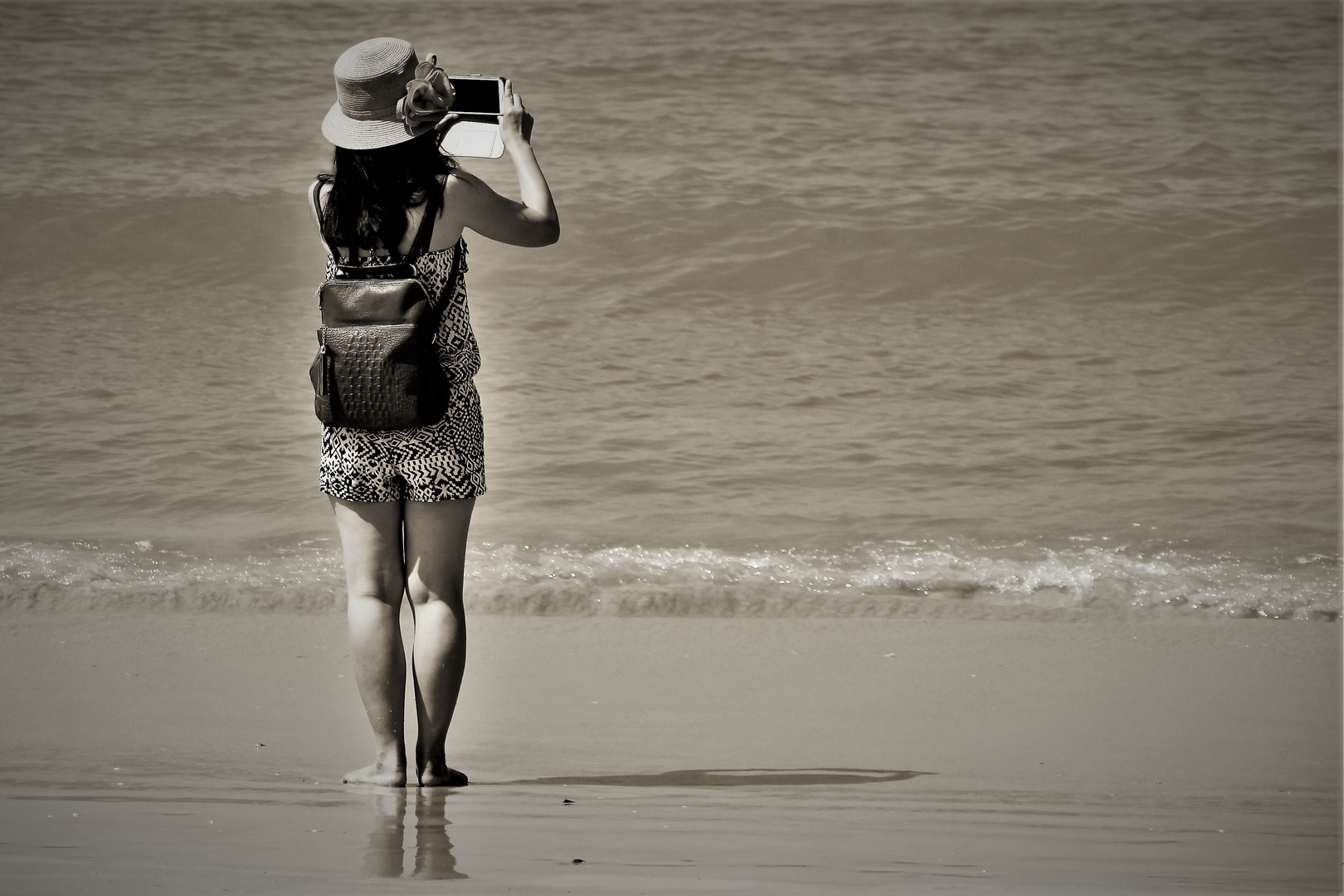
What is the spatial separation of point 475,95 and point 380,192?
0.26 metres

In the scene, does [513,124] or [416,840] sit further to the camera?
[513,124]

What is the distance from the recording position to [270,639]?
131 inches

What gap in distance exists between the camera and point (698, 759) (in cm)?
248

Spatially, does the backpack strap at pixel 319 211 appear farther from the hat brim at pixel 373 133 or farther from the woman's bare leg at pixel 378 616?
the woman's bare leg at pixel 378 616

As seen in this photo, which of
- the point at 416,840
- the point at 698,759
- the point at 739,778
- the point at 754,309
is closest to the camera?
the point at 416,840

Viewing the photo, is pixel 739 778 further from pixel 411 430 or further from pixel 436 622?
pixel 411 430

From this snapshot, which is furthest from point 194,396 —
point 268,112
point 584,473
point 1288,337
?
point 1288,337

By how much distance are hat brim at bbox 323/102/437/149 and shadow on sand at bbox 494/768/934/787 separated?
1097 mm

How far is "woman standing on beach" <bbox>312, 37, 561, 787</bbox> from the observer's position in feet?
6.82

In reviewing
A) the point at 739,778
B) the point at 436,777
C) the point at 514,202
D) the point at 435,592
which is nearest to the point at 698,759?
the point at 739,778

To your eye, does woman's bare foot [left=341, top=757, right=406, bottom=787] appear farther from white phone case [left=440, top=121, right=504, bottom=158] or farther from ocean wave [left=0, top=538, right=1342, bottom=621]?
ocean wave [left=0, top=538, right=1342, bottom=621]

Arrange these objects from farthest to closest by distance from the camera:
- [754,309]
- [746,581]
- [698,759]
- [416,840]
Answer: [754,309]
[746,581]
[698,759]
[416,840]

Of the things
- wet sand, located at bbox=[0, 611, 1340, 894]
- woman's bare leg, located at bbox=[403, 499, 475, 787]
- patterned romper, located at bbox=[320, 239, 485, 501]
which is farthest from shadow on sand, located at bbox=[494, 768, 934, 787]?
patterned romper, located at bbox=[320, 239, 485, 501]

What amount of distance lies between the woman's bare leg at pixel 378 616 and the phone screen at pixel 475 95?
66 centimetres
